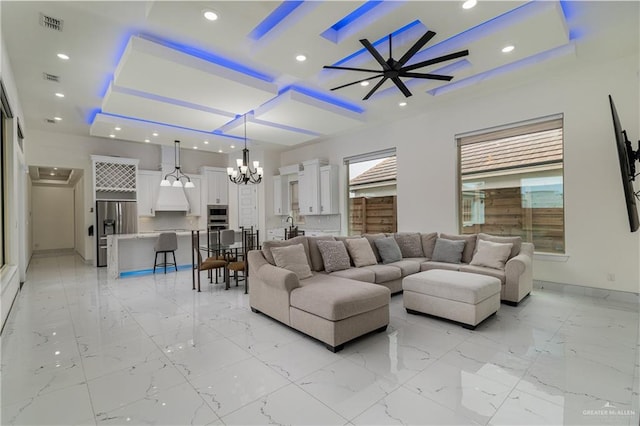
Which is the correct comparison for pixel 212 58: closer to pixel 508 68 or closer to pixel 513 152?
pixel 508 68

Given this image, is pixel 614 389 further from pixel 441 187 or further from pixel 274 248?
pixel 441 187

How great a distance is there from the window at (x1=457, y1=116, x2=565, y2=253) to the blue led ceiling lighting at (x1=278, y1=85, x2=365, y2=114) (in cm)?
200

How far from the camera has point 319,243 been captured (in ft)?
14.1

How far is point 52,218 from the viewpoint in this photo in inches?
422

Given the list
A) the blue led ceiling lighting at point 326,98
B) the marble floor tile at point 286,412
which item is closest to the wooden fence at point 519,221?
the blue led ceiling lighting at point 326,98

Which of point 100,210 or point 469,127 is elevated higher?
point 469,127

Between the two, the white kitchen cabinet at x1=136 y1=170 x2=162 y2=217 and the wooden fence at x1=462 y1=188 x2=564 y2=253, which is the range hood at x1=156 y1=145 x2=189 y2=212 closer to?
the white kitchen cabinet at x1=136 y1=170 x2=162 y2=217

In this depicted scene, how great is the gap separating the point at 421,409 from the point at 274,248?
229cm

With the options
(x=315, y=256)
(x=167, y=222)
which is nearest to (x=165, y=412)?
(x=315, y=256)

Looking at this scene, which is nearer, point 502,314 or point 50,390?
point 50,390

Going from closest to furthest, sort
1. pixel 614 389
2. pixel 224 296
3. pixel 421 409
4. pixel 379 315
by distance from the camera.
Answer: pixel 421 409, pixel 614 389, pixel 379 315, pixel 224 296

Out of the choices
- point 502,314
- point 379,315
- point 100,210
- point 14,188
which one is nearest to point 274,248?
point 379,315

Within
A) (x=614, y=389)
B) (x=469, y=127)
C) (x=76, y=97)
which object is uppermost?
(x=76, y=97)

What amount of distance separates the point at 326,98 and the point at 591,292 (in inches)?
193
